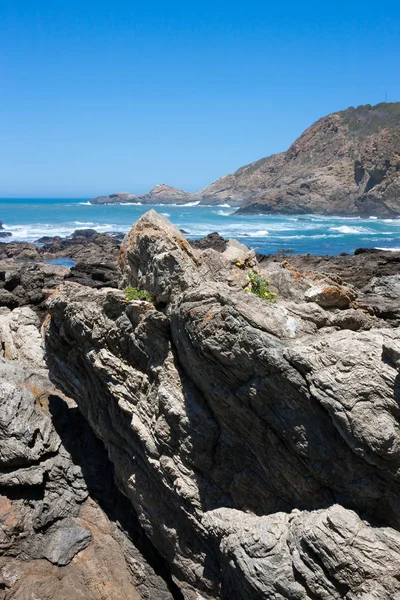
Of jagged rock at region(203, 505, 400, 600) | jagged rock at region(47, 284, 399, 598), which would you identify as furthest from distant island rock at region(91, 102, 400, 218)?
jagged rock at region(203, 505, 400, 600)

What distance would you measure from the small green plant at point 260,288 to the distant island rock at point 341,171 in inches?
4430

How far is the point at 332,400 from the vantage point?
8578 millimetres

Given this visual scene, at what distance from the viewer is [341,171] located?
14688cm

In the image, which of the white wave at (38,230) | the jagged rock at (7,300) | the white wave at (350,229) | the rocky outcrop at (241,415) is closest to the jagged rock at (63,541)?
the rocky outcrop at (241,415)

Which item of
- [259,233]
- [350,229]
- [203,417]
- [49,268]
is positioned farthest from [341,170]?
[203,417]

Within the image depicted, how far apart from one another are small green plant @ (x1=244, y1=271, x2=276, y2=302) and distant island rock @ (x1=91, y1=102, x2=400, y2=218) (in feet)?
369

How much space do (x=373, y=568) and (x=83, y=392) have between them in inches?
332

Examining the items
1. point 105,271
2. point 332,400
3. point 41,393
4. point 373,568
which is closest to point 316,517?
point 373,568

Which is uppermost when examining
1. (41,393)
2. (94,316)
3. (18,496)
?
(94,316)

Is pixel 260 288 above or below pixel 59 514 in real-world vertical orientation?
above

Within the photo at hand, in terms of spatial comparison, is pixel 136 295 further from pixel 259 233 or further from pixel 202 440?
pixel 259 233

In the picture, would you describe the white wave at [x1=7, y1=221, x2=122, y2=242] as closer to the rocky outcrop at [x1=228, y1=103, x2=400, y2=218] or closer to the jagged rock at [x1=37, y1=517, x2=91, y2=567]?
the rocky outcrop at [x1=228, y1=103, x2=400, y2=218]

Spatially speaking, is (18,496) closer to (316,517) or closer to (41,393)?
(41,393)

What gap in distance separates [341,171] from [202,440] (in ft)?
479
